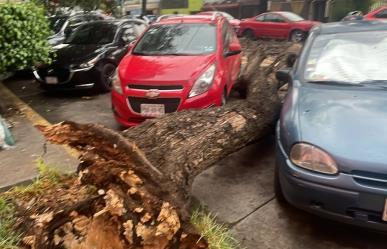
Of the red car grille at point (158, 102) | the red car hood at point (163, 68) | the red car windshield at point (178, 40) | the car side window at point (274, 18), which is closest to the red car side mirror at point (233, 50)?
the red car windshield at point (178, 40)

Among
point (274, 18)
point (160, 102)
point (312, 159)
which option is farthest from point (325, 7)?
point (312, 159)

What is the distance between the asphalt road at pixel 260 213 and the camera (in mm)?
3047

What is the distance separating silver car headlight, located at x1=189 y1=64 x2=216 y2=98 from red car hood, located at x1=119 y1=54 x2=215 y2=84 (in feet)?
0.25

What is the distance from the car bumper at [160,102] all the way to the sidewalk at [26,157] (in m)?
0.95

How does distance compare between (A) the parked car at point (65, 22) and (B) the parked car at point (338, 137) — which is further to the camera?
(A) the parked car at point (65, 22)

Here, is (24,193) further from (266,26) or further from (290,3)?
(290,3)

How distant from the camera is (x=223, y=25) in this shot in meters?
6.58

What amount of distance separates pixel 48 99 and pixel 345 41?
5.56 metres

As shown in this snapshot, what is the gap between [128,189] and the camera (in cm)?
262

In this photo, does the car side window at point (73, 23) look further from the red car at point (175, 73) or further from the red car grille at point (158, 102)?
the red car grille at point (158, 102)

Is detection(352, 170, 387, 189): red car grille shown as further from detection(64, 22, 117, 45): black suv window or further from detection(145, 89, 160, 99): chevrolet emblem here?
detection(64, 22, 117, 45): black suv window

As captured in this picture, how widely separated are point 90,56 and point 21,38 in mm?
1545

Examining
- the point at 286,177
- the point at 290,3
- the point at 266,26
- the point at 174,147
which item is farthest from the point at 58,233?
the point at 290,3

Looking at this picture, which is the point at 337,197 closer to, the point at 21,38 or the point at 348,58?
the point at 348,58
